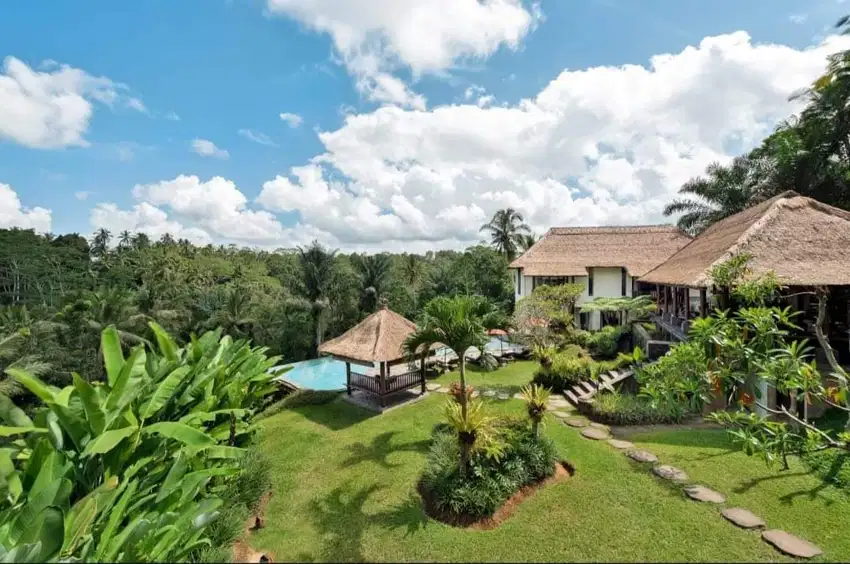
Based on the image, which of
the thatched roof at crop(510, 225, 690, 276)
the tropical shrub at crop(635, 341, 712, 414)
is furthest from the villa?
the tropical shrub at crop(635, 341, 712, 414)

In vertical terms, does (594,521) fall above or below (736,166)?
below

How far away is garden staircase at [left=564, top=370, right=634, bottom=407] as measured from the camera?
12.3 m

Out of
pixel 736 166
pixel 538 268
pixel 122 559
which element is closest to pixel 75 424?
pixel 122 559

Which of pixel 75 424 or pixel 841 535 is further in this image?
pixel 841 535

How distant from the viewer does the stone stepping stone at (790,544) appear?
15.6 ft

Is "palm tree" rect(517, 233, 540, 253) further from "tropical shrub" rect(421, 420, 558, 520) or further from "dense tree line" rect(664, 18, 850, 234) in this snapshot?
"tropical shrub" rect(421, 420, 558, 520)

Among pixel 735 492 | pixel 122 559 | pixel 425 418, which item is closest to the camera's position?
pixel 122 559

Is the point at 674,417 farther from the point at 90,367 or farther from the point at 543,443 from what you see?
the point at 90,367

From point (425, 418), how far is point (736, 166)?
2405 centimetres

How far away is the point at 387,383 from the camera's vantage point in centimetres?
1360

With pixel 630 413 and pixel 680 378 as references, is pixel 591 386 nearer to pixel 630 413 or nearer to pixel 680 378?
pixel 630 413

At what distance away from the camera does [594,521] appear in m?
5.25

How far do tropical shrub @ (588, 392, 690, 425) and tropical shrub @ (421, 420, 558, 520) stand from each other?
376 centimetres

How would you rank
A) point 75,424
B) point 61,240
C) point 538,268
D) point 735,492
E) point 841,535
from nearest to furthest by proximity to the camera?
point 75,424, point 841,535, point 735,492, point 538,268, point 61,240
